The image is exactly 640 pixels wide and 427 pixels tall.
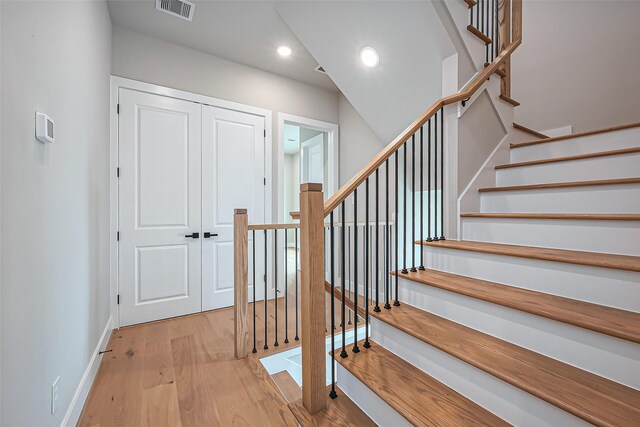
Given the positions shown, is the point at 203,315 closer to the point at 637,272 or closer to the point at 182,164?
the point at 182,164

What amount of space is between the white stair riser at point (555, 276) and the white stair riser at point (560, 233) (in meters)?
0.29

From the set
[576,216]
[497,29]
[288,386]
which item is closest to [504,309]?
[576,216]

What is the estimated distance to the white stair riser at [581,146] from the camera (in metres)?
1.66

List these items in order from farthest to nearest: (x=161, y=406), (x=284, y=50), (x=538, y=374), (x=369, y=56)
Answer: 1. (x=284, y=50)
2. (x=369, y=56)
3. (x=161, y=406)
4. (x=538, y=374)

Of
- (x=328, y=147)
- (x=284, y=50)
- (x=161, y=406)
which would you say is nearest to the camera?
(x=161, y=406)

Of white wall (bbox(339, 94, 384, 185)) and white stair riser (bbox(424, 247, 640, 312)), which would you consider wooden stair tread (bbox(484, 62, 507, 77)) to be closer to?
white wall (bbox(339, 94, 384, 185))

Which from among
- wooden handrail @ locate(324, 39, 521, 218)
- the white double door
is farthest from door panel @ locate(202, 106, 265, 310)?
wooden handrail @ locate(324, 39, 521, 218)

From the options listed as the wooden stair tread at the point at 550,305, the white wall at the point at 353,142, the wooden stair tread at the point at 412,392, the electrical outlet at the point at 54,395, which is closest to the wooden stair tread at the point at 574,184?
the wooden stair tread at the point at 550,305

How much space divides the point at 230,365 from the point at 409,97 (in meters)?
2.64

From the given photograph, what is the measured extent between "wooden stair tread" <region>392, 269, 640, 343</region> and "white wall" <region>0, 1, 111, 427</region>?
5.57 feet

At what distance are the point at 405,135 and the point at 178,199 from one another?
2.31 m

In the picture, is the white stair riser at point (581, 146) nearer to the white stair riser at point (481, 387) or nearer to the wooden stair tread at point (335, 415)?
the white stair riser at point (481, 387)

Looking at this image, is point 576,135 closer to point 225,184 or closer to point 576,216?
point 576,216

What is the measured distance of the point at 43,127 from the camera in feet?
3.56
